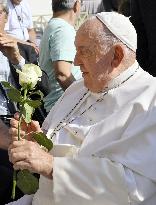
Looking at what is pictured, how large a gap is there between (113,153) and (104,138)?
99 millimetres

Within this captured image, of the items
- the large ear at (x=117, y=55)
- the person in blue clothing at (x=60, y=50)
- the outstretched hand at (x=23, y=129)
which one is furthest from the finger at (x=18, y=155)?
the person in blue clothing at (x=60, y=50)

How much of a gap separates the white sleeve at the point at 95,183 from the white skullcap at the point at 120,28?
0.64 m

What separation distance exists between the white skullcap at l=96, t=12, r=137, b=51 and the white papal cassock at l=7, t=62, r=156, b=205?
16cm

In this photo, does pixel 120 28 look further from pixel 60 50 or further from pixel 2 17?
pixel 2 17

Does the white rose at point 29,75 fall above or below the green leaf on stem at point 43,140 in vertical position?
above

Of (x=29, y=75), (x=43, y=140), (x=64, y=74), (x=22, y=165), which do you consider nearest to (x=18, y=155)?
(x=22, y=165)

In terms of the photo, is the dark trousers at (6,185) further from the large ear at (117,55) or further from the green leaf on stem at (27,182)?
the large ear at (117,55)

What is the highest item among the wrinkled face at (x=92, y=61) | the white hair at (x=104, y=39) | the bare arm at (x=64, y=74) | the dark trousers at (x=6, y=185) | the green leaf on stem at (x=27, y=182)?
the white hair at (x=104, y=39)

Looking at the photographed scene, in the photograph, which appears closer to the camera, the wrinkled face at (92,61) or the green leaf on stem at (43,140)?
the green leaf on stem at (43,140)

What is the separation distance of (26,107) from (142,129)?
0.60 m

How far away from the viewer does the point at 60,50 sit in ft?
13.6

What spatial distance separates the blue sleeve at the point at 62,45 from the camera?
4160 millimetres

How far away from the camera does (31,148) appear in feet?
7.81

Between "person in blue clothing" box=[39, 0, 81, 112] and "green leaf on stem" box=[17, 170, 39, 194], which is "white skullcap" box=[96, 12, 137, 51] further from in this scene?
"person in blue clothing" box=[39, 0, 81, 112]
